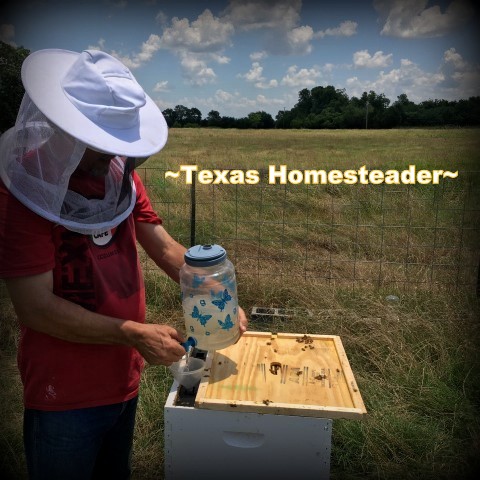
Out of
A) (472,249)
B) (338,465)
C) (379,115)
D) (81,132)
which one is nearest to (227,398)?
(81,132)

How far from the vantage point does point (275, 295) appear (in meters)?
4.62

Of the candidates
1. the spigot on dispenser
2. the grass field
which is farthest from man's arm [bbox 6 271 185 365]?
the grass field

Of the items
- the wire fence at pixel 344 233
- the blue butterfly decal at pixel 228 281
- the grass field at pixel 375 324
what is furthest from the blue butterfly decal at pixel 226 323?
the wire fence at pixel 344 233

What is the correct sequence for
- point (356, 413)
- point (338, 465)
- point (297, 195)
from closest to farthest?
point (356, 413)
point (338, 465)
point (297, 195)

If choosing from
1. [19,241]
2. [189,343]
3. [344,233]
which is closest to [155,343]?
[189,343]

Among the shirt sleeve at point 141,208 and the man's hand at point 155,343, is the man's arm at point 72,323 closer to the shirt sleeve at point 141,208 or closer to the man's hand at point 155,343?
the man's hand at point 155,343

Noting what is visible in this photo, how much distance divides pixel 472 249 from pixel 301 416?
14.3 feet

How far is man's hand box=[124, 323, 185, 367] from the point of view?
1487 mm

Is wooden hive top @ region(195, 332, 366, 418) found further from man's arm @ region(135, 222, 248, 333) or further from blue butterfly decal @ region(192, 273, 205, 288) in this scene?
blue butterfly decal @ region(192, 273, 205, 288)

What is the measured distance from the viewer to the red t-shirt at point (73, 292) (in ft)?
4.36

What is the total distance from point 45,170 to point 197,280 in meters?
0.64

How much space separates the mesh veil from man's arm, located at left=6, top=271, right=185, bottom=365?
191 mm

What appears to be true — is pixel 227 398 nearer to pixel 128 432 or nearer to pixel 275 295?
pixel 128 432

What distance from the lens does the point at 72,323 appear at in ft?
4.61
